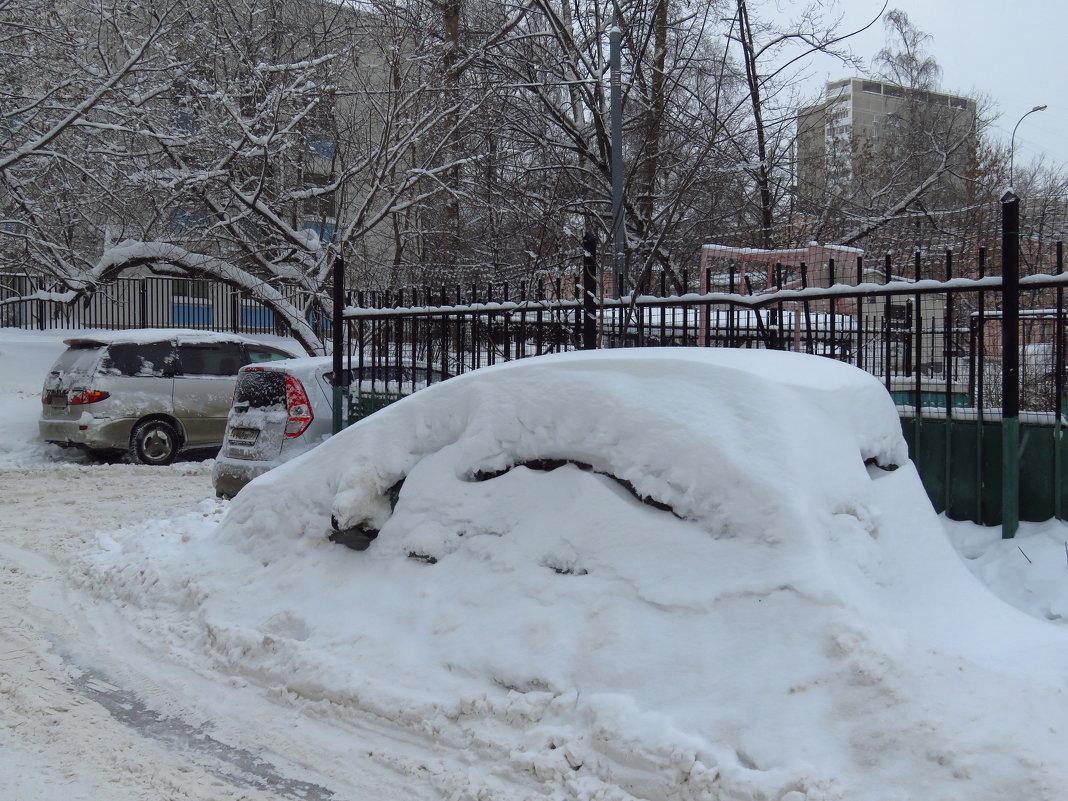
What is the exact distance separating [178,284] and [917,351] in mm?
24590

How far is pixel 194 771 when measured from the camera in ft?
11.5

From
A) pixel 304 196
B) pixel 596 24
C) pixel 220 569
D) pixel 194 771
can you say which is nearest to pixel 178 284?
pixel 304 196

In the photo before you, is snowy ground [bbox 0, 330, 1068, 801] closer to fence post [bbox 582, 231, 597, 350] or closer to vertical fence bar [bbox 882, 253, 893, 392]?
vertical fence bar [bbox 882, 253, 893, 392]

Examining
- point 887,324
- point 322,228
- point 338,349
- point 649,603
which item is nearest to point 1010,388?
point 887,324

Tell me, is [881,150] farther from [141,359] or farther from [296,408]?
[296,408]

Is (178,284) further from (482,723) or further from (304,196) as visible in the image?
(482,723)

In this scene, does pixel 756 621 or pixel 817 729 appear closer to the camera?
pixel 817 729

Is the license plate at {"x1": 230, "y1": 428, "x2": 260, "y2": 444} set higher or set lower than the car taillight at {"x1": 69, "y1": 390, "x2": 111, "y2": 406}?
lower

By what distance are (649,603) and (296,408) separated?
17.6ft

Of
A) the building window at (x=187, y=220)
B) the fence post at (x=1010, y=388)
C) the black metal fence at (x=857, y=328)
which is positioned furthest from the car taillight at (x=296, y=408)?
the building window at (x=187, y=220)

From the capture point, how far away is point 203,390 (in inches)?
503

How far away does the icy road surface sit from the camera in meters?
3.37

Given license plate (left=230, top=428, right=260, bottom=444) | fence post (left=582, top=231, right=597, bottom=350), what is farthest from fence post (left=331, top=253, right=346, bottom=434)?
fence post (left=582, top=231, right=597, bottom=350)

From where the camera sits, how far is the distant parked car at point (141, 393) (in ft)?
39.1
